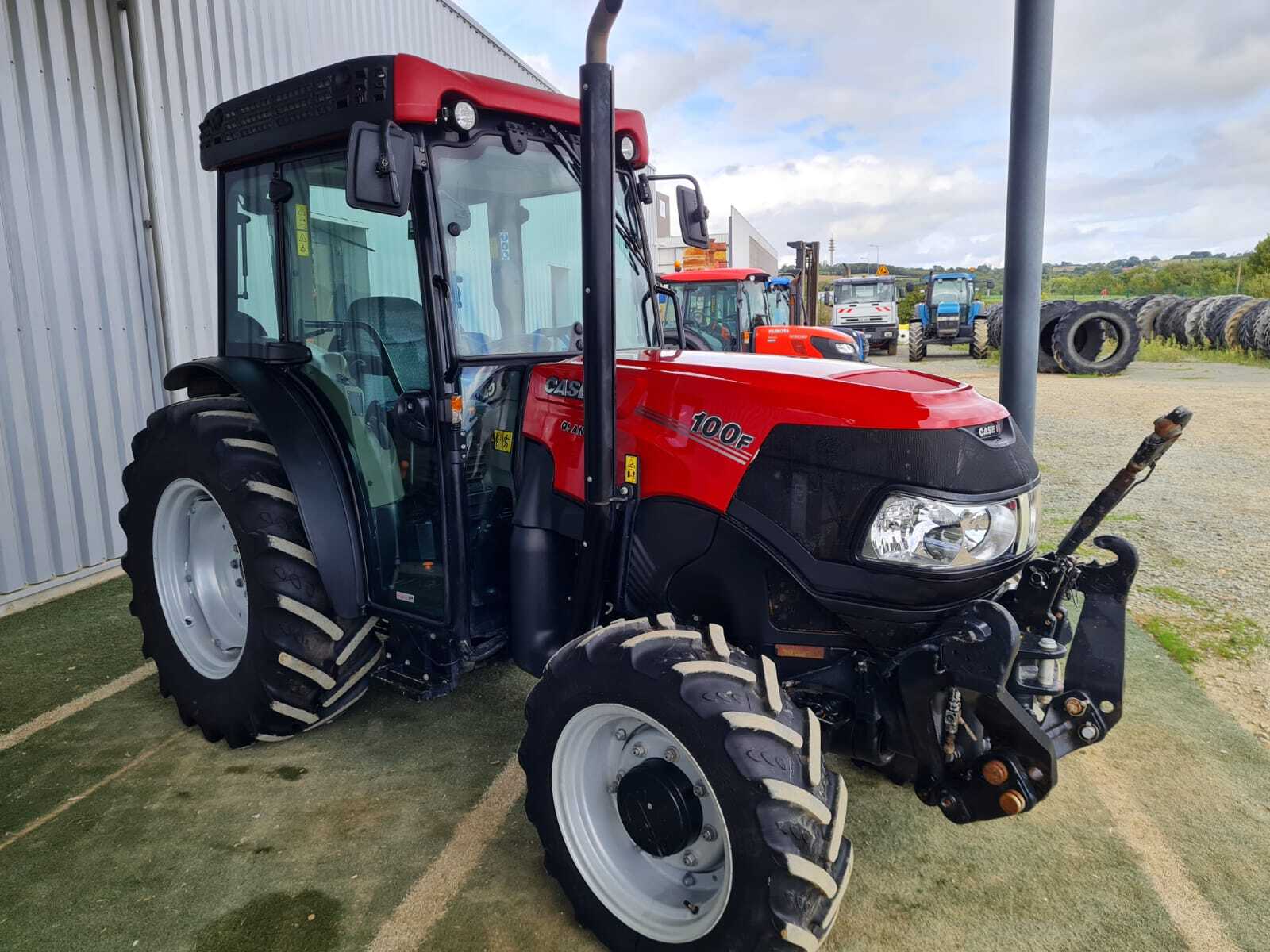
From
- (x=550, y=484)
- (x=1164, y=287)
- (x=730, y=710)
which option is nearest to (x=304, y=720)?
(x=550, y=484)

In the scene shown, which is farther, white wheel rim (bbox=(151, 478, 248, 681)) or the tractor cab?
the tractor cab

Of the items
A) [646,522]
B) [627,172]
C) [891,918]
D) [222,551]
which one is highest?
[627,172]

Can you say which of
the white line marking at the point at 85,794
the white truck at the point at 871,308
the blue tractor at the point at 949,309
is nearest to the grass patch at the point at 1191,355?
the blue tractor at the point at 949,309

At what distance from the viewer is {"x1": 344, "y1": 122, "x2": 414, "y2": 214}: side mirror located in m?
2.20

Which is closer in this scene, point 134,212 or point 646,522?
point 646,522

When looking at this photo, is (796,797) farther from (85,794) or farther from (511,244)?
(85,794)

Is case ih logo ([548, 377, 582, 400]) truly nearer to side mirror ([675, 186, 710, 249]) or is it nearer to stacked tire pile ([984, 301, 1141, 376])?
side mirror ([675, 186, 710, 249])

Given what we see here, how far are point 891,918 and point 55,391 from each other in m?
4.96

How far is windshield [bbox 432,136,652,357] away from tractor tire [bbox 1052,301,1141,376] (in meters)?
15.8

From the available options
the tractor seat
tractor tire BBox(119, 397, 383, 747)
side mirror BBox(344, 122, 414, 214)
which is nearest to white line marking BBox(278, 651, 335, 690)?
tractor tire BBox(119, 397, 383, 747)

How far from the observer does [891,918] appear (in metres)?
2.28

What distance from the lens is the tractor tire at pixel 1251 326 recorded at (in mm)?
17984

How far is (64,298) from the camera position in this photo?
4.86m

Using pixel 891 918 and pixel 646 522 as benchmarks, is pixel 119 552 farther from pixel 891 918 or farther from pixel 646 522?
pixel 891 918
